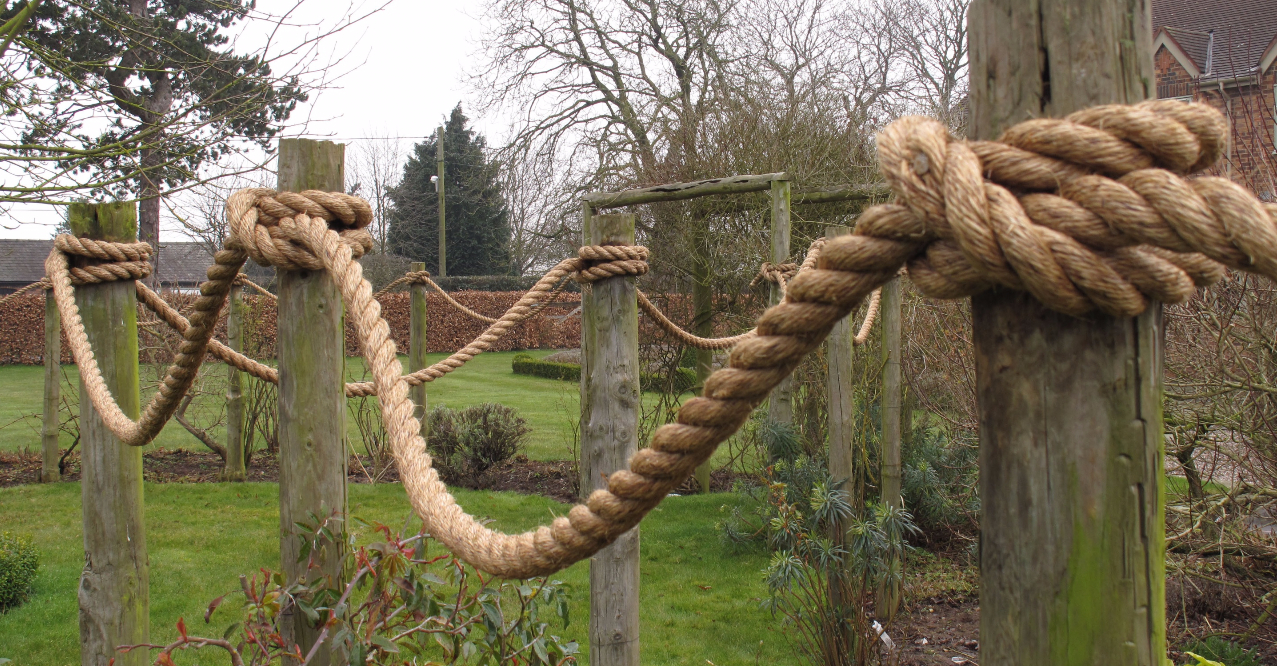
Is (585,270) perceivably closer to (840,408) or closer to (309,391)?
(309,391)

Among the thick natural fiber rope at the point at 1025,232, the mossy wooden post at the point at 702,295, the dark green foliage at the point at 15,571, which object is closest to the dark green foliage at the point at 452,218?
the mossy wooden post at the point at 702,295

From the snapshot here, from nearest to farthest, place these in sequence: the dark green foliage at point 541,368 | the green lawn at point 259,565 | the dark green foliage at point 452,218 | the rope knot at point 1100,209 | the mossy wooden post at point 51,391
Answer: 1. the rope knot at point 1100,209
2. the green lawn at point 259,565
3. the mossy wooden post at point 51,391
4. the dark green foliage at point 541,368
5. the dark green foliage at point 452,218

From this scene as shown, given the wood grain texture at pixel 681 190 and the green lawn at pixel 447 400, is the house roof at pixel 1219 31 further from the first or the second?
the green lawn at pixel 447 400

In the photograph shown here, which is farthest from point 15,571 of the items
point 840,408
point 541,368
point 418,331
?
point 541,368

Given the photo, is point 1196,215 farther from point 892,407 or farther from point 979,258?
point 892,407

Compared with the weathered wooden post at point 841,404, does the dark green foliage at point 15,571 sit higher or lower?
lower

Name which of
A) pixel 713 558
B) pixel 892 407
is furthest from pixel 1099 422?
pixel 713 558

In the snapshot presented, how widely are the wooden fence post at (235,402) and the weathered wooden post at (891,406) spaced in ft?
18.6

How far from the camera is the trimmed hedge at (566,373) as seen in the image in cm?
835

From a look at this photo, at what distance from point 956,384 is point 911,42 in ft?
51.9

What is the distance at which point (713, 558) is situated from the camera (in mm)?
5926

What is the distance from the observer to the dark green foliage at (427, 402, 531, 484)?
801 centimetres

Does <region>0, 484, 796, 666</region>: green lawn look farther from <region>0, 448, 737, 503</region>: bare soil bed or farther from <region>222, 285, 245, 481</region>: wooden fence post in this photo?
<region>0, 448, 737, 503</region>: bare soil bed

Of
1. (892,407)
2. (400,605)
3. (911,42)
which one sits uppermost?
(911,42)
